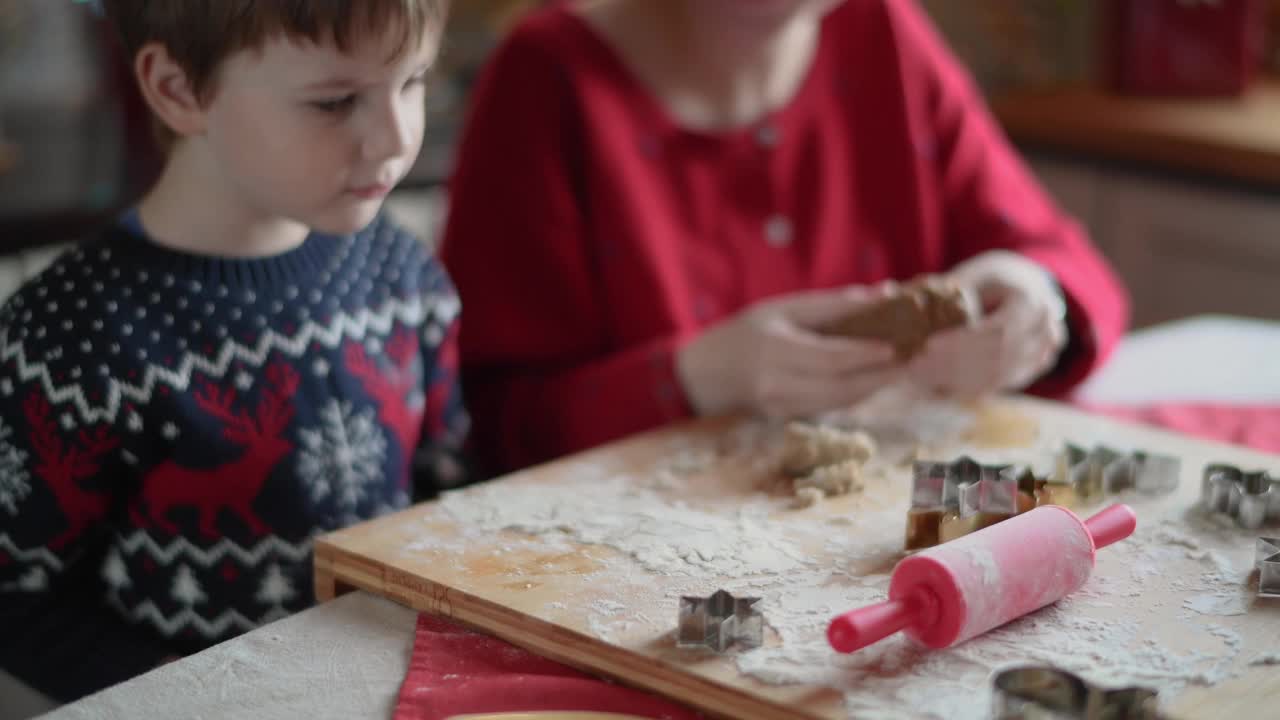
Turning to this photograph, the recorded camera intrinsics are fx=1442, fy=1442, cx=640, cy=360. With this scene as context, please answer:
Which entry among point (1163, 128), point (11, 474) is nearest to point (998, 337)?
point (11, 474)

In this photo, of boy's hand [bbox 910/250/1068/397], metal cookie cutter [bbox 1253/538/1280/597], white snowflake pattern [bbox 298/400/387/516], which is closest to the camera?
metal cookie cutter [bbox 1253/538/1280/597]

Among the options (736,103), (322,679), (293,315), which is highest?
(736,103)

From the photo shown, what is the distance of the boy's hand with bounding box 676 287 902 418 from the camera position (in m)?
1.13

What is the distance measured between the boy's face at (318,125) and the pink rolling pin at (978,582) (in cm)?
43

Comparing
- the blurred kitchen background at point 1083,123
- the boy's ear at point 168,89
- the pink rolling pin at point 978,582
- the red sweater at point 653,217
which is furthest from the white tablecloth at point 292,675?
the blurred kitchen background at point 1083,123

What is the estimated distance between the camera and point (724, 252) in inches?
54.9

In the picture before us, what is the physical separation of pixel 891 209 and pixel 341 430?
65 centimetres

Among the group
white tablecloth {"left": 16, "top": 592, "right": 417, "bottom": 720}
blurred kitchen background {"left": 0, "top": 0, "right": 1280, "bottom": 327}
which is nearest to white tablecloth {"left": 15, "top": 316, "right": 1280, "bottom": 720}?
white tablecloth {"left": 16, "top": 592, "right": 417, "bottom": 720}

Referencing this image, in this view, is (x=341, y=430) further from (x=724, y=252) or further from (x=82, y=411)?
(x=724, y=252)

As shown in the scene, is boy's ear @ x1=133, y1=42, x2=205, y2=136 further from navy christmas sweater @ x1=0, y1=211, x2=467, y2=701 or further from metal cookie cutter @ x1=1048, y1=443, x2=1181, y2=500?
metal cookie cutter @ x1=1048, y1=443, x2=1181, y2=500

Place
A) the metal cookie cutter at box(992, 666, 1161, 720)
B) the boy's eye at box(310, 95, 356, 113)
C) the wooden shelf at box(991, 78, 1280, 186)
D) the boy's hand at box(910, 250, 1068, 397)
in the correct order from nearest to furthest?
1. the metal cookie cutter at box(992, 666, 1161, 720)
2. the boy's eye at box(310, 95, 356, 113)
3. the boy's hand at box(910, 250, 1068, 397)
4. the wooden shelf at box(991, 78, 1280, 186)

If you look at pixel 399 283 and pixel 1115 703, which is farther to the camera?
pixel 399 283

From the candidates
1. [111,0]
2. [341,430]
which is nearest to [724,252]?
[341,430]

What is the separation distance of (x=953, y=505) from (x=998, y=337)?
0.31 metres
